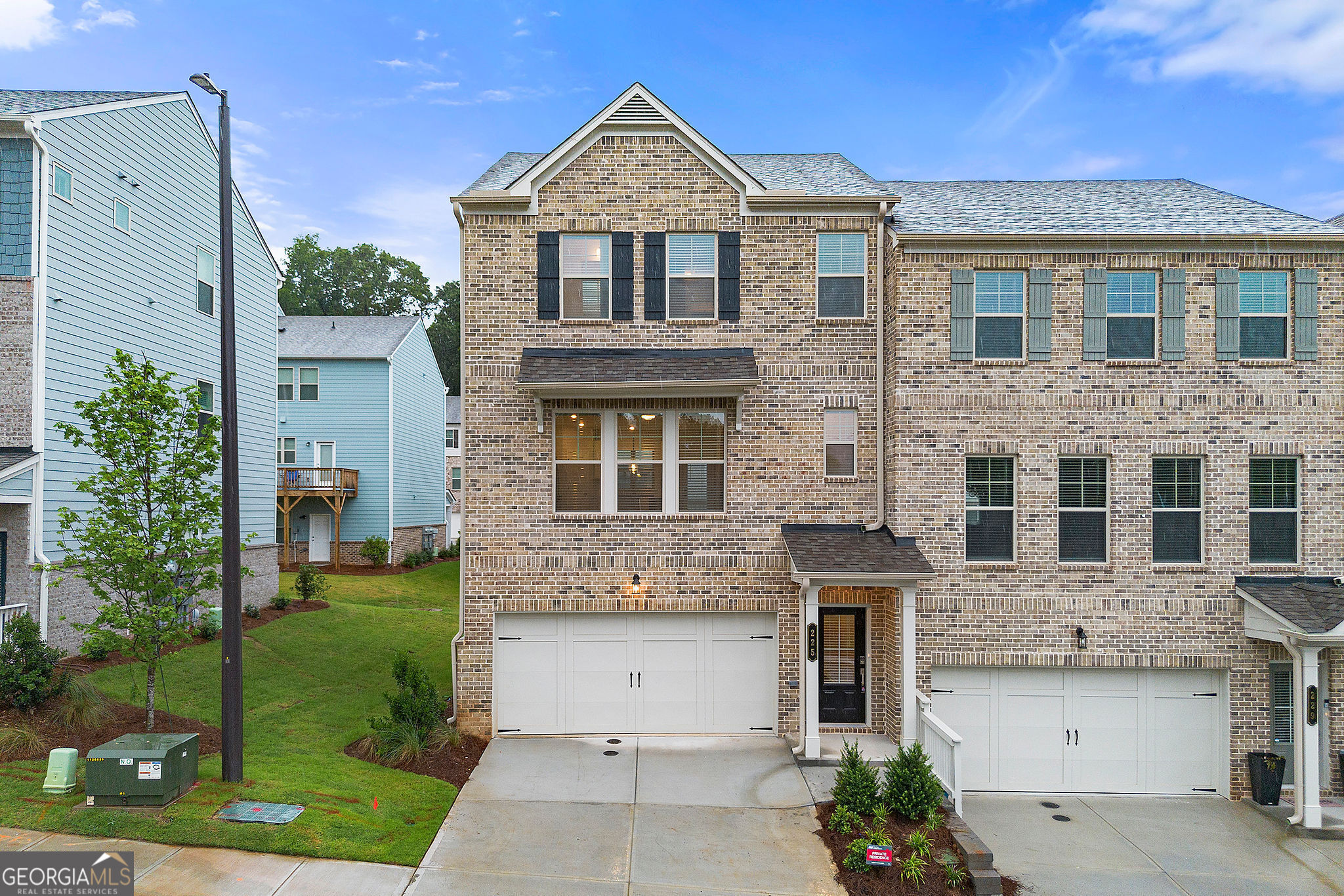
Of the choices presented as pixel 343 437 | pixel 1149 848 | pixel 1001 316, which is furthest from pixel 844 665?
pixel 343 437

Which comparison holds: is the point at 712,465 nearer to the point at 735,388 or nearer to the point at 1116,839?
the point at 735,388

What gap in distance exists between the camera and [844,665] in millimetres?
12367

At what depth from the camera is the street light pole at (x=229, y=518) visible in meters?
8.67

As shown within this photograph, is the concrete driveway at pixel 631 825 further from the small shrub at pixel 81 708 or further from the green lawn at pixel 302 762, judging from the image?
the small shrub at pixel 81 708

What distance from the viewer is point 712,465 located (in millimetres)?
12398

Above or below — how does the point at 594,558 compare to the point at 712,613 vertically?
above

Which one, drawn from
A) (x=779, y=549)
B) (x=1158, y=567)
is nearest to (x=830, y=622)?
(x=779, y=549)

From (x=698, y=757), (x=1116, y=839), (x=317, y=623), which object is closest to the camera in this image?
(x=1116, y=839)

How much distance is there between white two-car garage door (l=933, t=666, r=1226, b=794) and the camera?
11.8 meters

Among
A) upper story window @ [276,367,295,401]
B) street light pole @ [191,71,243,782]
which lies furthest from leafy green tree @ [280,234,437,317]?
street light pole @ [191,71,243,782]

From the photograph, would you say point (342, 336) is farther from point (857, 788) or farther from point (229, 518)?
point (857, 788)

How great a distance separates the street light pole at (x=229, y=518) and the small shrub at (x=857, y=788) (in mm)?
7477

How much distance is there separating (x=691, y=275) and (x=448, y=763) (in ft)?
28.4

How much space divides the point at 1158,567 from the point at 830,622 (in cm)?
538
